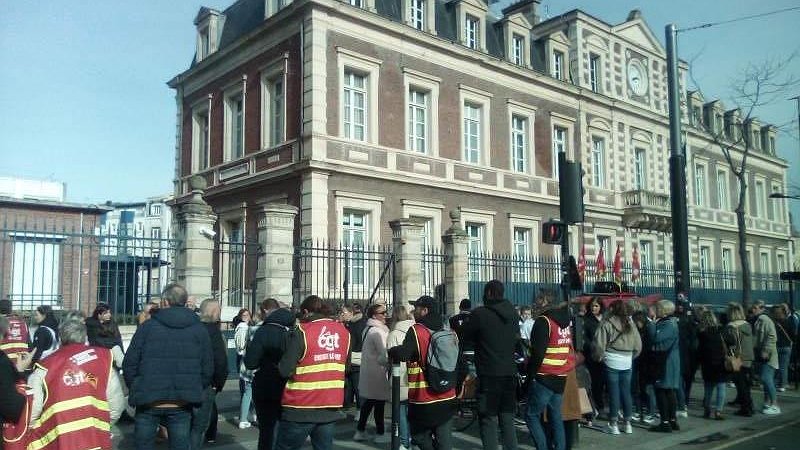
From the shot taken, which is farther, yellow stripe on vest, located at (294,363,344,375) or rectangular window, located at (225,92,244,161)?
rectangular window, located at (225,92,244,161)

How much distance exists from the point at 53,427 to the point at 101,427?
33 cm

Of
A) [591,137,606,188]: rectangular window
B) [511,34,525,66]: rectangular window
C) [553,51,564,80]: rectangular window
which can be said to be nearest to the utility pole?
[511,34,525,66]: rectangular window

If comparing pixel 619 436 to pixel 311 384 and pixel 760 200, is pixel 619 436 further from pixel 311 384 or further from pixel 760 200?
pixel 760 200

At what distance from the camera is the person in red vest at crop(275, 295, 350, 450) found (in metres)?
5.64

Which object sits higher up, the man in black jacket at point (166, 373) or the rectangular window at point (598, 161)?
the rectangular window at point (598, 161)

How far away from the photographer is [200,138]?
2595cm

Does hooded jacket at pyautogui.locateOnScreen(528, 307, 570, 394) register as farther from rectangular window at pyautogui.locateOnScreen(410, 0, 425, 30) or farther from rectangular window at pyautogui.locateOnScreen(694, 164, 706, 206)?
rectangular window at pyautogui.locateOnScreen(694, 164, 706, 206)

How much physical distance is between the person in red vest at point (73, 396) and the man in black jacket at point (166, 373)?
384mm

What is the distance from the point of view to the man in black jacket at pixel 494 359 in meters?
6.57

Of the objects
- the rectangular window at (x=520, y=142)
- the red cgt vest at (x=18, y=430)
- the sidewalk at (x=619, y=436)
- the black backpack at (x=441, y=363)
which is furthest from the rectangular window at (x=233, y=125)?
the red cgt vest at (x=18, y=430)

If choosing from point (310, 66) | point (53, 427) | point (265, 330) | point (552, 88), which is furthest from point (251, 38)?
point (53, 427)

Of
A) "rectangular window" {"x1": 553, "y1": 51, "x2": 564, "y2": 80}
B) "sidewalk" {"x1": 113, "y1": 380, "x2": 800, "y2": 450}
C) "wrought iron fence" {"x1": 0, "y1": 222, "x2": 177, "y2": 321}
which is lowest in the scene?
"sidewalk" {"x1": 113, "y1": 380, "x2": 800, "y2": 450}

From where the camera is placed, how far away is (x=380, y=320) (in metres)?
8.67

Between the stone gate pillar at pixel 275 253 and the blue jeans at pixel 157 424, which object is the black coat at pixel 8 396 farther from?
the stone gate pillar at pixel 275 253
